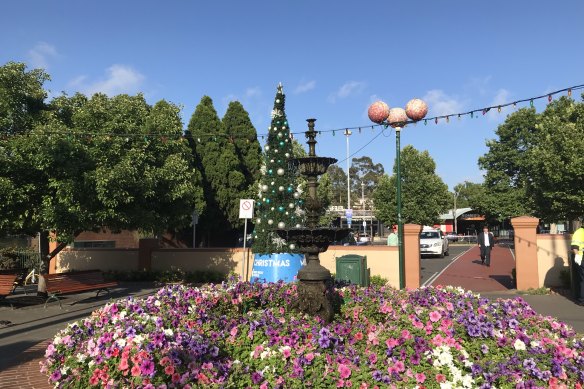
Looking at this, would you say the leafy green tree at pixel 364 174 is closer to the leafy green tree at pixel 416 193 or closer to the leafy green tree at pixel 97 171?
the leafy green tree at pixel 416 193

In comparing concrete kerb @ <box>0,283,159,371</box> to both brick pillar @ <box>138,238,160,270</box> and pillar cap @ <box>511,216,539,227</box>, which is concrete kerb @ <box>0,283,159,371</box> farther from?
pillar cap @ <box>511,216,539,227</box>

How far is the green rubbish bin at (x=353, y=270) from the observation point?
11.7 m

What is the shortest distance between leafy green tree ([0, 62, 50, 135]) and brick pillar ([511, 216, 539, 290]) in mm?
12793

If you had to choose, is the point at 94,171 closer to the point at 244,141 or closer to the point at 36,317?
the point at 36,317

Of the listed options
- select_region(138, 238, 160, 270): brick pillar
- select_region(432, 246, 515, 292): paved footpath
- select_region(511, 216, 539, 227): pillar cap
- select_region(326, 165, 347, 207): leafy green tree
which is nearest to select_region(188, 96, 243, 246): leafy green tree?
select_region(138, 238, 160, 270): brick pillar

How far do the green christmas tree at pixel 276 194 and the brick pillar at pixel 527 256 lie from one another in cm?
612

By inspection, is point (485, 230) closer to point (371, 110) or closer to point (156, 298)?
point (371, 110)

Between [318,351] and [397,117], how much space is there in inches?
302

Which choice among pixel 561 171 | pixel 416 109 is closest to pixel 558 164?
pixel 561 171

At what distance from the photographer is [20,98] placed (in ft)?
38.6

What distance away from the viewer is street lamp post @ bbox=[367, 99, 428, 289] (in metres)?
10.5

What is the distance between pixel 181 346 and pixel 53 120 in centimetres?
949

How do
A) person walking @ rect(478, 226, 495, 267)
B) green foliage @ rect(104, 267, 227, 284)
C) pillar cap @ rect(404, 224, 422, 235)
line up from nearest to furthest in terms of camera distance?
pillar cap @ rect(404, 224, 422, 235) → green foliage @ rect(104, 267, 227, 284) → person walking @ rect(478, 226, 495, 267)

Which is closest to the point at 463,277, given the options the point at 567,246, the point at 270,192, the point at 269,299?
the point at 567,246
